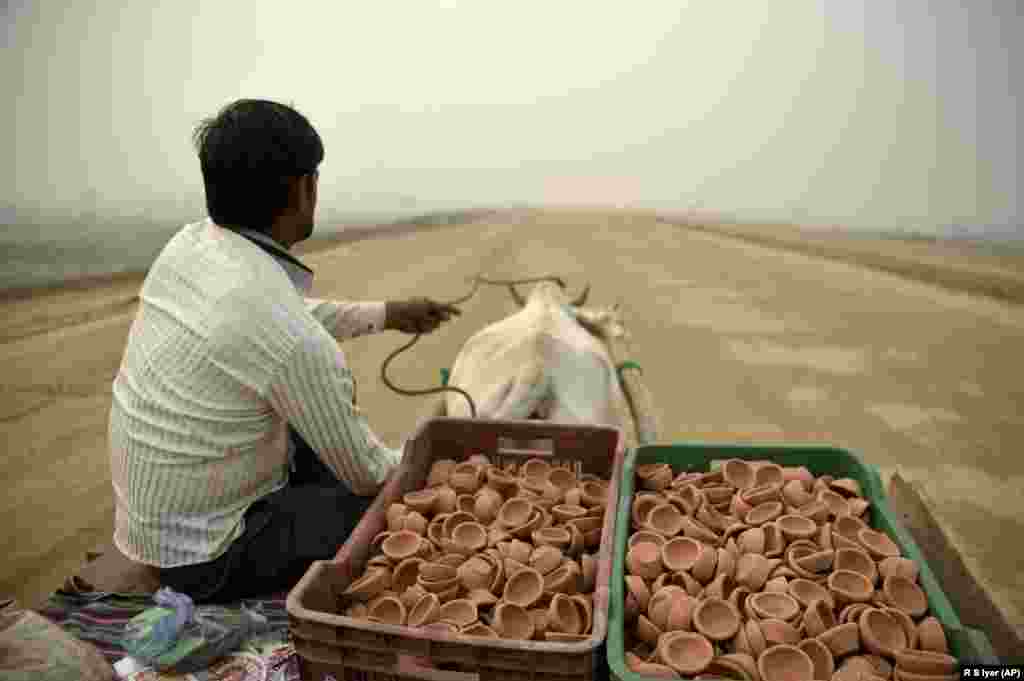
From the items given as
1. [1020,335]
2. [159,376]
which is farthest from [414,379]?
[1020,335]

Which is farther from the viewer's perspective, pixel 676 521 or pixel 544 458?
pixel 544 458

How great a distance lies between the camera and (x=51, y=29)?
484cm

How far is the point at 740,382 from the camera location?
5.60 meters

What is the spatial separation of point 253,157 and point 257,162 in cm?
1

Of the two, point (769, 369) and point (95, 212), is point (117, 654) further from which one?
point (95, 212)

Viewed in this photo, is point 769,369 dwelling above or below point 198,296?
below

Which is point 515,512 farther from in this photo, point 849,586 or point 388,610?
point 849,586

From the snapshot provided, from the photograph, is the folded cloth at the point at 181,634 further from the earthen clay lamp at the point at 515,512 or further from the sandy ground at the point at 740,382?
the sandy ground at the point at 740,382

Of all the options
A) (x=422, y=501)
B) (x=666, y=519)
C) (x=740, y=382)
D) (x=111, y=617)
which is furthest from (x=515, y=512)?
(x=740, y=382)

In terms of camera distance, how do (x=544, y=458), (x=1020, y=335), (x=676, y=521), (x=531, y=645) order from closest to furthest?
(x=531, y=645) → (x=676, y=521) → (x=544, y=458) → (x=1020, y=335)

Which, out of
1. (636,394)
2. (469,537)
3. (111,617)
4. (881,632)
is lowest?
(636,394)

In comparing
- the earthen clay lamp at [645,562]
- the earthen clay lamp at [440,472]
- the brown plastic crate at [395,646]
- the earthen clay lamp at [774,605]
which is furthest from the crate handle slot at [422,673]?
the earthen clay lamp at [440,472]

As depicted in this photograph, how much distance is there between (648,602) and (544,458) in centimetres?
72

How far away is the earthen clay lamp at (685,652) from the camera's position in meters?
1.39
